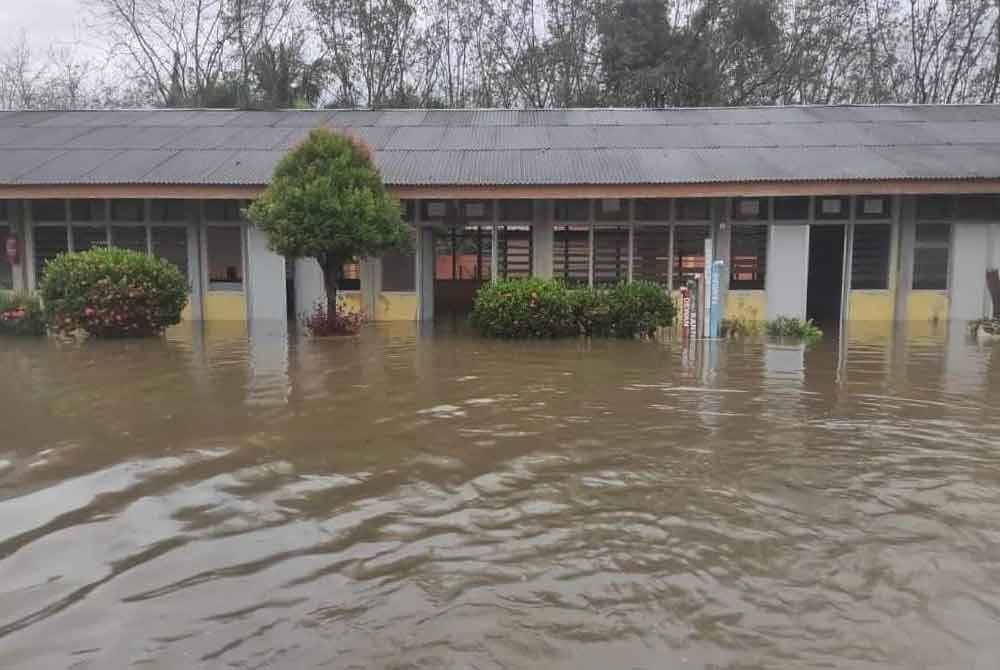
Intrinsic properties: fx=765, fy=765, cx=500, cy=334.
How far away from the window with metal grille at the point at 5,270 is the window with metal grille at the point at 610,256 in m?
11.3

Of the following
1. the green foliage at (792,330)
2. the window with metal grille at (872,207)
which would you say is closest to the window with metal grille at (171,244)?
the green foliage at (792,330)

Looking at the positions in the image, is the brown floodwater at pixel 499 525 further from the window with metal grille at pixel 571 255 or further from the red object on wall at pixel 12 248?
the red object on wall at pixel 12 248

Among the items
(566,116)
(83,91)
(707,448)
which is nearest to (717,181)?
(566,116)

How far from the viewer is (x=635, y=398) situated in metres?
7.16

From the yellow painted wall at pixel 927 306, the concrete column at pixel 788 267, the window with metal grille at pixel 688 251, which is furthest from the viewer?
the window with metal grille at pixel 688 251

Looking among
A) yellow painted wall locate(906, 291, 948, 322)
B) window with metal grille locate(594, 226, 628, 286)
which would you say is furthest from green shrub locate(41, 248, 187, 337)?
yellow painted wall locate(906, 291, 948, 322)

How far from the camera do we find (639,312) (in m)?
11.5

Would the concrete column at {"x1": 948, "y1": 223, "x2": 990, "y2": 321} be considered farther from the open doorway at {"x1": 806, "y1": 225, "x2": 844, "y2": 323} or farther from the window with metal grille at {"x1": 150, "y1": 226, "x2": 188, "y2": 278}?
the window with metal grille at {"x1": 150, "y1": 226, "x2": 188, "y2": 278}

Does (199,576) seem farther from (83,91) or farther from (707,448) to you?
(83,91)

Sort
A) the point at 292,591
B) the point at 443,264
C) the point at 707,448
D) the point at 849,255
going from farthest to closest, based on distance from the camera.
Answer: the point at 443,264
the point at 849,255
the point at 707,448
the point at 292,591

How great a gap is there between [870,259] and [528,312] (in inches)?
288

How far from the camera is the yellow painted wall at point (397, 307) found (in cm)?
1458

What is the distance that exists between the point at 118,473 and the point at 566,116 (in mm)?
14938

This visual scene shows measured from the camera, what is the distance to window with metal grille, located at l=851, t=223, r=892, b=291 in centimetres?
1424
